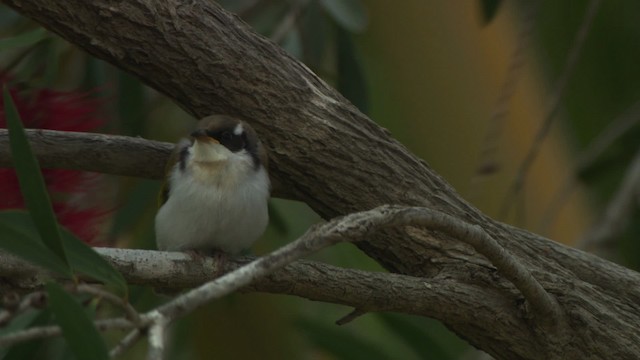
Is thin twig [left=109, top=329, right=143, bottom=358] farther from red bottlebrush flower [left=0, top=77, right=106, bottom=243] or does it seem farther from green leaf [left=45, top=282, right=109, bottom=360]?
red bottlebrush flower [left=0, top=77, right=106, bottom=243]

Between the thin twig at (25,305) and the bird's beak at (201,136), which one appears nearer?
the thin twig at (25,305)

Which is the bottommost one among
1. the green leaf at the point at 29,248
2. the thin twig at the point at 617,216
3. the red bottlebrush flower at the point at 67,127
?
the red bottlebrush flower at the point at 67,127

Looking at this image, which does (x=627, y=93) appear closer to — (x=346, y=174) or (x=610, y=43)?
(x=610, y=43)

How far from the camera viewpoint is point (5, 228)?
6.04 ft

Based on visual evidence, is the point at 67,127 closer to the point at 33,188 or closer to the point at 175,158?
the point at 175,158

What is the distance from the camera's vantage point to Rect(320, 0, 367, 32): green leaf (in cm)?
340

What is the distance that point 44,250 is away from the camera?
5.95ft

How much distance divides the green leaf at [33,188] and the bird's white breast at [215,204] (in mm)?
881

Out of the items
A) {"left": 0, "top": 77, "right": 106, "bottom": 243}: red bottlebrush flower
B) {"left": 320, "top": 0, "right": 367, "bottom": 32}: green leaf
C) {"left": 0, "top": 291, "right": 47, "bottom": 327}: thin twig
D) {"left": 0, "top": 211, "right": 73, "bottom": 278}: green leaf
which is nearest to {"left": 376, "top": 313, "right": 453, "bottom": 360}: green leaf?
{"left": 320, "top": 0, "right": 367, "bottom": 32}: green leaf

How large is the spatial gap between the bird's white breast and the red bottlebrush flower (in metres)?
0.28

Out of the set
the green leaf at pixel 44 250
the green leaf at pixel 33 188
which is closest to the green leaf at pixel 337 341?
the green leaf at pixel 44 250

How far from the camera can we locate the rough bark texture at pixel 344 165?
8.16 ft

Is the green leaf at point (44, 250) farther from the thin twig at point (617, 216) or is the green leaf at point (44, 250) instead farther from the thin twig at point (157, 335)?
the thin twig at point (617, 216)

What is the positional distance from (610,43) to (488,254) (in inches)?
85.6
